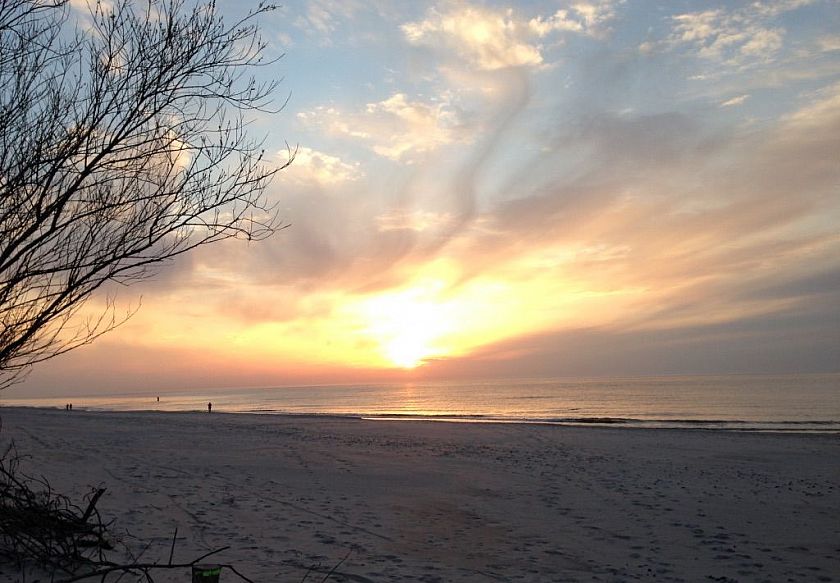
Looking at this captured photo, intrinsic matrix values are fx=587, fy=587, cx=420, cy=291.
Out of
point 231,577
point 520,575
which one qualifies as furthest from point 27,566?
point 520,575

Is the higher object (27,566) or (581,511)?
(27,566)

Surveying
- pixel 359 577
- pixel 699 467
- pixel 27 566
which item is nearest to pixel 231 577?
pixel 359 577

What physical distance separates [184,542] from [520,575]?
4299mm

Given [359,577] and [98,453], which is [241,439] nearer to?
[98,453]

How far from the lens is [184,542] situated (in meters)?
7.62

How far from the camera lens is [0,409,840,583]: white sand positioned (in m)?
7.39

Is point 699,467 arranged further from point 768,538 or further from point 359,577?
point 359,577

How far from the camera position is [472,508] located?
11000 millimetres

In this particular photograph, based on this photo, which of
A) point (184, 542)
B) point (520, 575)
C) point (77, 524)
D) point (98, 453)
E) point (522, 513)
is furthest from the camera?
point (98, 453)

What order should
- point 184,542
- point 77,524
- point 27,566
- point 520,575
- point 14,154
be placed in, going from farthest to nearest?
point 184,542 < point 520,575 < point 77,524 < point 27,566 < point 14,154

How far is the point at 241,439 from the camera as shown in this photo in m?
23.7

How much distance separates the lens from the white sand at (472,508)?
739cm

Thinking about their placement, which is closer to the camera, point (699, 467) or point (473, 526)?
point (473, 526)

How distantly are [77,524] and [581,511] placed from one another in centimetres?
818
